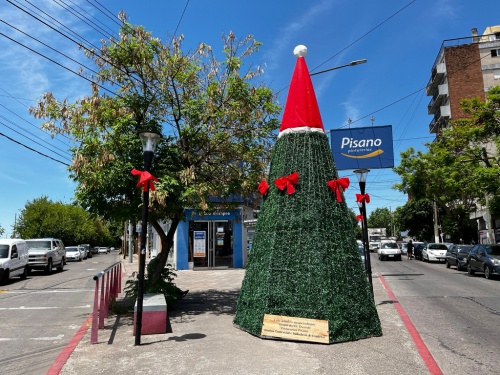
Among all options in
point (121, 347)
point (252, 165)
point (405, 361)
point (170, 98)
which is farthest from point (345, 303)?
point (170, 98)

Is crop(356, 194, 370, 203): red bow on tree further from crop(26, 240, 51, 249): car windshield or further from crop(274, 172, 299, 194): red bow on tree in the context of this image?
crop(26, 240, 51, 249): car windshield

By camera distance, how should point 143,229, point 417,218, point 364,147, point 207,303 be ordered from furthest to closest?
1. point 417,218
2. point 364,147
3. point 207,303
4. point 143,229

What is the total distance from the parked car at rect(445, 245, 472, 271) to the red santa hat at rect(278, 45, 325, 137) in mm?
17990

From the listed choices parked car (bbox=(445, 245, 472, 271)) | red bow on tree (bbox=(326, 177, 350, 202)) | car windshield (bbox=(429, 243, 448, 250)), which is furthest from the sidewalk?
car windshield (bbox=(429, 243, 448, 250))

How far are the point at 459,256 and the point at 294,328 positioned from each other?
20.0 m

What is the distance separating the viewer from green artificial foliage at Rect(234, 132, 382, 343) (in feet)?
22.3

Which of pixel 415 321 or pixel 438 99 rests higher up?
pixel 438 99

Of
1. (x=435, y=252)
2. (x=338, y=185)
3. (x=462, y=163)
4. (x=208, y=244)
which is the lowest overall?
(x=435, y=252)

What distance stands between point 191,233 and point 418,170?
54.0 feet

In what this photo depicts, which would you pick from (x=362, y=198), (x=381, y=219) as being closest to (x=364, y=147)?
(x=362, y=198)

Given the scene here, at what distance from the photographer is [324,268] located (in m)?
6.94

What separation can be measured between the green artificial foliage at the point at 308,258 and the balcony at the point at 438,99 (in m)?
47.8

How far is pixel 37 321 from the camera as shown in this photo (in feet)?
31.7

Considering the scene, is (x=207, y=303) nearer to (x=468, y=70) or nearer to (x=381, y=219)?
(x=468, y=70)
